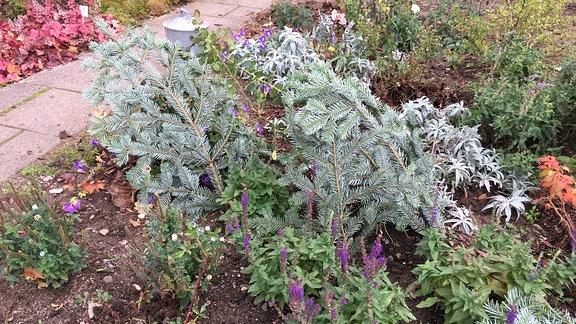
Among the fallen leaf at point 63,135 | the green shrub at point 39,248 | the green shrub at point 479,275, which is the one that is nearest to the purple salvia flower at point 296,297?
the green shrub at point 479,275

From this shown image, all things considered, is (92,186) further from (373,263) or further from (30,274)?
(373,263)

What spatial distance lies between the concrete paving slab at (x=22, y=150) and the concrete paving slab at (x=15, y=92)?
66cm

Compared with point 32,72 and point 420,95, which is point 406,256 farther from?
point 32,72

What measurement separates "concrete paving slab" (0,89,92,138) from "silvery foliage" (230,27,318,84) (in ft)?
4.56

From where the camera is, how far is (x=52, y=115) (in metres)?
3.71

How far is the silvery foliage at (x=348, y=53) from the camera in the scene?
13.0ft

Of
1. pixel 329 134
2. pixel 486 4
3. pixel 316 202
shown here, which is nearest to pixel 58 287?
pixel 316 202

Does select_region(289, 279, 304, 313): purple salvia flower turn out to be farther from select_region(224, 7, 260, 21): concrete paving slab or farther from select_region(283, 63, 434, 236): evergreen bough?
select_region(224, 7, 260, 21): concrete paving slab

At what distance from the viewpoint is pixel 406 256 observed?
7.93ft

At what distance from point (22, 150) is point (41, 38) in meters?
1.94

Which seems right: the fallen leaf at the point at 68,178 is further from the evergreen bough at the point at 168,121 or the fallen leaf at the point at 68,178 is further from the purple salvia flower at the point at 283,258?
the purple salvia flower at the point at 283,258

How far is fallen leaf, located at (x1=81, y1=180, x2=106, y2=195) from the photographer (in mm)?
2807

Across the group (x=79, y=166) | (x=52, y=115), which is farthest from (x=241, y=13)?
(x=79, y=166)

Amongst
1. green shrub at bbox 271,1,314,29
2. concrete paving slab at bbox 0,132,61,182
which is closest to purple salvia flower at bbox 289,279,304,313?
concrete paving slab at bbox 0,132,61,182
